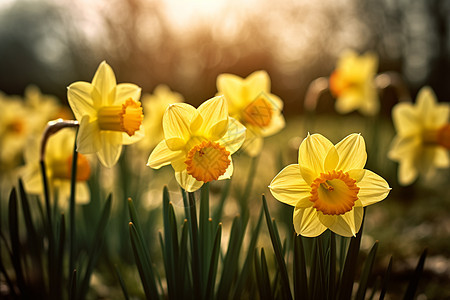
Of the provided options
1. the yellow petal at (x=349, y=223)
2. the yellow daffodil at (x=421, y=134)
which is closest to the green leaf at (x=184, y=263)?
the yellow petal at (x=349, y=223)

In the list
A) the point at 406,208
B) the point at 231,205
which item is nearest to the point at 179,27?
the point at 231,205

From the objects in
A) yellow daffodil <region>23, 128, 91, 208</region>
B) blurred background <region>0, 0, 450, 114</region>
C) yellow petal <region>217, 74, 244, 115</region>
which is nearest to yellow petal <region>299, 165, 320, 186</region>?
yellow petal <region>217, 74, 244, 115</region>

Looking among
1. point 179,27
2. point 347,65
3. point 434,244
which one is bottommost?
point 434,244

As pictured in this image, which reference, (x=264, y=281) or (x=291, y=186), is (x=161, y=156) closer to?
(x=291, y=186)

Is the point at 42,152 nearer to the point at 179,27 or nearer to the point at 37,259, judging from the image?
the point at 37,259

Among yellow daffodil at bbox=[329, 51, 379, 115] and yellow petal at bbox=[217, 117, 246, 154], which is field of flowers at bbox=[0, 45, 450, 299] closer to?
yellow petal at bbox=[217, 117, 246, 154]

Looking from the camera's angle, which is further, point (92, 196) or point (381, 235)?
point (381, 235)
